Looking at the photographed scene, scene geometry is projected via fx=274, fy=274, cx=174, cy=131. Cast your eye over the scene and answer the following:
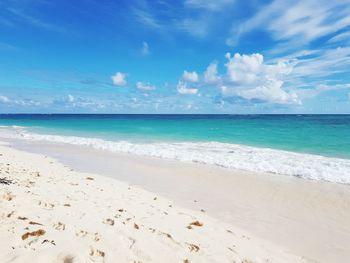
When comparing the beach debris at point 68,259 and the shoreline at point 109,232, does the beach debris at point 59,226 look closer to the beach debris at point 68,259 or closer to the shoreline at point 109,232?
the shoreline at point 109,232

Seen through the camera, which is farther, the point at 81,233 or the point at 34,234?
the point at 81,233

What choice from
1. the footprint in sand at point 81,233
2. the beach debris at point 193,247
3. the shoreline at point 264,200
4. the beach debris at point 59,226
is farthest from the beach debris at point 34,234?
the shoreline at point 264,200

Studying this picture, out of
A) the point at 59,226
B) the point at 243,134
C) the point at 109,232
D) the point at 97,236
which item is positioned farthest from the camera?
the point at 243,134

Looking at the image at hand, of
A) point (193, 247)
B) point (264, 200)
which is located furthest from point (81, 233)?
point (264, 200)

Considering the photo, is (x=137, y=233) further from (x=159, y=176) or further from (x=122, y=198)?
(x=159, y=176)

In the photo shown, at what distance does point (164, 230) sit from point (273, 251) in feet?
7.26

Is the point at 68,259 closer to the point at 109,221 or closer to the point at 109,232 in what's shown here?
the point at 109,232

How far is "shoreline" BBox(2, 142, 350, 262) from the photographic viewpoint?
21.0ft

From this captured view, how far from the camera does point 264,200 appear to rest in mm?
9180

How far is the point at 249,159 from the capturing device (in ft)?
53.8

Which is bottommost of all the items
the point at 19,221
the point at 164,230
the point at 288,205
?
the point at 288,205

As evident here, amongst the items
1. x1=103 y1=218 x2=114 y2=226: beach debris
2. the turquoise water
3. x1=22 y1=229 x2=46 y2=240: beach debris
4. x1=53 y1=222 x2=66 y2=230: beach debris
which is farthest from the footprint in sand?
the turquoise water

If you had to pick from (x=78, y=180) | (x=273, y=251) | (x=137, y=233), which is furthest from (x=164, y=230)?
(x=78, y=180)

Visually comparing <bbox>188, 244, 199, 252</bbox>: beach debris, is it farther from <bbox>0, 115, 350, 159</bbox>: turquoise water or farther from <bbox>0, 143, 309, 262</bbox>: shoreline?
<bbox>0, 115, 350, 159</bbox>: turquoise water
